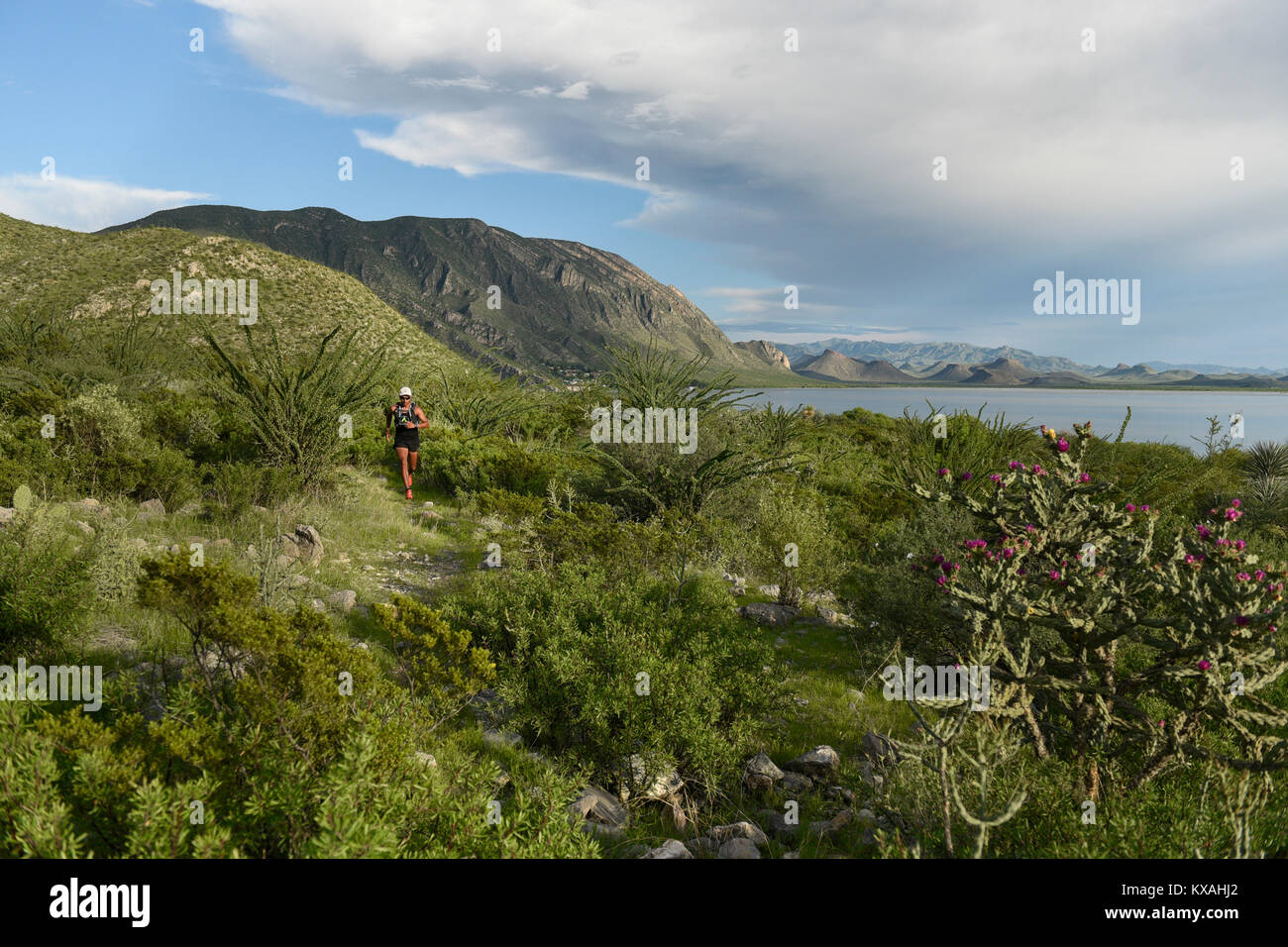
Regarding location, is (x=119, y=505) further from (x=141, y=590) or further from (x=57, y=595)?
(x=141, y=590)

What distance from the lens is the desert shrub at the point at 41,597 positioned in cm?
400

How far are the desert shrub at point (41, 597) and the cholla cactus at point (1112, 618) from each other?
20.4ft

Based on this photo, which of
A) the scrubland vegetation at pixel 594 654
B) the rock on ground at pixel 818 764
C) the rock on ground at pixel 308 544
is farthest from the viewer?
the rock on ground at pixel 308 544

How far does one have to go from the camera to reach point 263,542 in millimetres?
5484

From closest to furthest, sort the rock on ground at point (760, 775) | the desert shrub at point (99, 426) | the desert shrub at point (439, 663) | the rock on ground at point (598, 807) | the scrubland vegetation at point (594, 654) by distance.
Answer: the scrubland vegetation at point (594, 654)
the rock on ground at point (598, 807)
the desert shrub at point (439, 663)
the rock on ground at point (760, 775)
the desert shrub at point (99, 426)

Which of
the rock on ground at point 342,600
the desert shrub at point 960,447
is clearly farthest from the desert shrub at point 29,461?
the desert shrub at point 960,447

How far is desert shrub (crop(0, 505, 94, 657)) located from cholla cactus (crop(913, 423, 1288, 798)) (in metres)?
6.22

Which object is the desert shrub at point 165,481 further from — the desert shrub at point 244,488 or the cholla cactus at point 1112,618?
the cholla cactus at point 1112,618

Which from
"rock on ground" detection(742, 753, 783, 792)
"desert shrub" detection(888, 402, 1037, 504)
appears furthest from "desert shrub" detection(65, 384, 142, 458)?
"desert shrub" detection(888, 402, 1037, 504)

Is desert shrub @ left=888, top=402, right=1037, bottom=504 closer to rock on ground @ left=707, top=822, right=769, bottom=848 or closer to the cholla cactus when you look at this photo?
the cholla cactus

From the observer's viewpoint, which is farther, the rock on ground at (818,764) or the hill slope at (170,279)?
the hill slope at (170,279)

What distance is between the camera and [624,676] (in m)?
4.34

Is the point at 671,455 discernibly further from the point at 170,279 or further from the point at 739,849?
the point at 170,279
